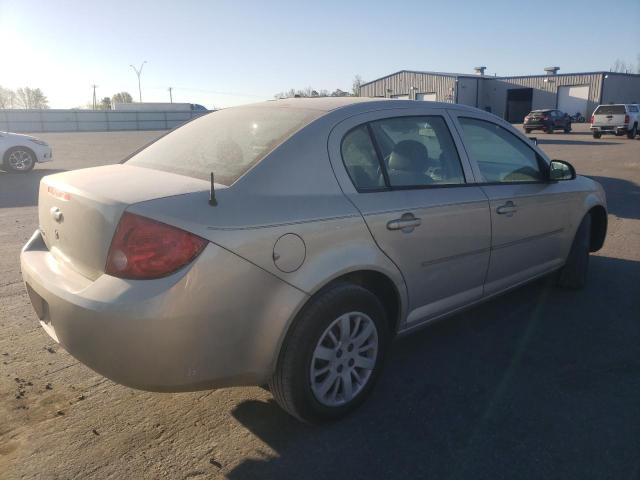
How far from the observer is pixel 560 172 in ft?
13.6

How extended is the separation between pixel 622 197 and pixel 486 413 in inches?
336

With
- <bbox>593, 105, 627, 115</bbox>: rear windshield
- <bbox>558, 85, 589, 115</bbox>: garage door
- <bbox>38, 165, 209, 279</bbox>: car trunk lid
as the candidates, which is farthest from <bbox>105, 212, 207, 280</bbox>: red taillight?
<bbox>558, 85, 589, 115</bbox>: garage door

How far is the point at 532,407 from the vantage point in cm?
287

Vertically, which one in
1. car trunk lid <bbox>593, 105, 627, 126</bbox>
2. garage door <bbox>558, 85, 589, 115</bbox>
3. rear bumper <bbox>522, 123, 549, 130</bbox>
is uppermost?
garage door <bbox>558, 85, 589, 115</bbox>

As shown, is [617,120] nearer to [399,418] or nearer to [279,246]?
[399,418]

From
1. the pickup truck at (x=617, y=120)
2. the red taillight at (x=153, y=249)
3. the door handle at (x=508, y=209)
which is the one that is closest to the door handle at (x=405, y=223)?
the door handle at (x=508, y=209)

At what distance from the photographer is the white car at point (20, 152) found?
13.2m

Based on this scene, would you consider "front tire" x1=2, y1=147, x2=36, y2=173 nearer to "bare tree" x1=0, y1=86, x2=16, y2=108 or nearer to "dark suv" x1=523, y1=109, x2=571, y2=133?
"dark suv" x1=523, y1=109, x2=571, y2=133

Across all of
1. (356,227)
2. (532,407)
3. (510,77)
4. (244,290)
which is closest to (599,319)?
(532,407)

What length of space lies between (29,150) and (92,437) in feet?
43.4

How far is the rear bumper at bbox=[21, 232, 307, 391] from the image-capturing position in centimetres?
209

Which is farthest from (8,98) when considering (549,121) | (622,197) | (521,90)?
(622,197)

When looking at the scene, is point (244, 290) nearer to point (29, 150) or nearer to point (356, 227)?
point (356, 227)

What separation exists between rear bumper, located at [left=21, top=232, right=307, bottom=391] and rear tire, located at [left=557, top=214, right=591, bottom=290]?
127 inches
